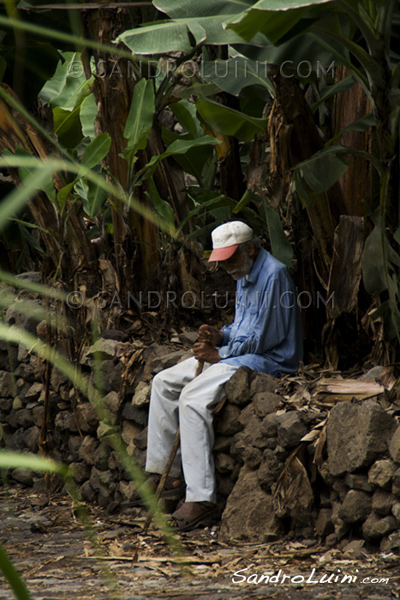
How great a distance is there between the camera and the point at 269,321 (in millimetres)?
4332

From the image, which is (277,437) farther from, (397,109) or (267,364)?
(397,109)

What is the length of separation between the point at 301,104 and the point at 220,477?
7.52ft

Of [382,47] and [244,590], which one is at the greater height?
[382,47]

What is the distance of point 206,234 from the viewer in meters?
6.20

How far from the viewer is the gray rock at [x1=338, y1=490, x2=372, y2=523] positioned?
3.41m

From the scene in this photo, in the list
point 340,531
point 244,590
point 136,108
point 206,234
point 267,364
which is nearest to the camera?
point 244,590

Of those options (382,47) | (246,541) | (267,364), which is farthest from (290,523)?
(382,47)

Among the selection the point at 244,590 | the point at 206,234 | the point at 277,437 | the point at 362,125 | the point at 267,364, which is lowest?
the point at 244,590

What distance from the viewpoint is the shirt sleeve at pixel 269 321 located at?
4324 mm

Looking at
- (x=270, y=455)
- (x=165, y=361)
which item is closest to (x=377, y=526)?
(x=270, y=455)

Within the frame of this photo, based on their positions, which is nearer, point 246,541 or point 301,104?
point 246,541

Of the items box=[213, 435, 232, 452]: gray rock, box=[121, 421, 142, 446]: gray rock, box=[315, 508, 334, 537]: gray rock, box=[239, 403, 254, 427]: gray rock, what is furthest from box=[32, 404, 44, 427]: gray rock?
box=[315, 508, 334, 537]: gray rock

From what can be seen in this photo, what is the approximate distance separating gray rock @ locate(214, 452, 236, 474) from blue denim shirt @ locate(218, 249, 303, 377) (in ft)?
1.81

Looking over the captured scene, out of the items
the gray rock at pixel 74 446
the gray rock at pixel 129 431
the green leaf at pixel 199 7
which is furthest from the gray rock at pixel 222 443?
the green leaf at pixel 199 7
